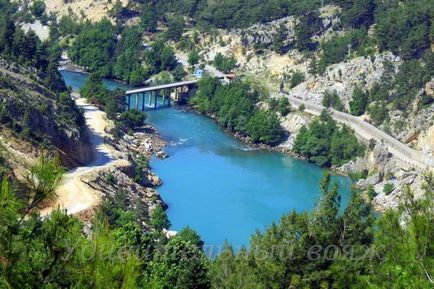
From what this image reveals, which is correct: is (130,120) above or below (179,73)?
below

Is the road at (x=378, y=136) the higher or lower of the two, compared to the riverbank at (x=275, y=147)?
higher

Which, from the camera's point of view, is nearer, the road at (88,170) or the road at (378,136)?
the road at (88,170)

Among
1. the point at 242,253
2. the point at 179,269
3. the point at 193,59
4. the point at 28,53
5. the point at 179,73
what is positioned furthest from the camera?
the point at 193,59

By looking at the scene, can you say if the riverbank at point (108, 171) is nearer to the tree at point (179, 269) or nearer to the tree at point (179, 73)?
the tree at point (179, 269)

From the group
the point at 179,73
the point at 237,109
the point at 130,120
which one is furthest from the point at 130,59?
the point at 130,120

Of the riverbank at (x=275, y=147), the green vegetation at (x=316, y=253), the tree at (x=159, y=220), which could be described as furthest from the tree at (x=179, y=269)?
the riverbank at (x=275, y=147)

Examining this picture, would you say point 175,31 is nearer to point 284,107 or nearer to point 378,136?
point 284,107

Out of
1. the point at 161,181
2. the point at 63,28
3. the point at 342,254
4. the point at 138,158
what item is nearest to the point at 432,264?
the point at 342,254
